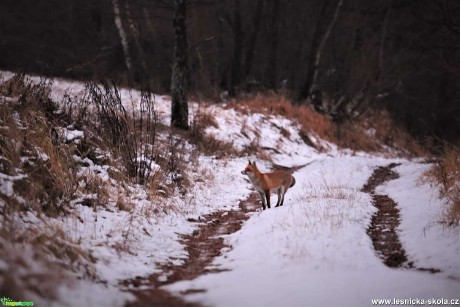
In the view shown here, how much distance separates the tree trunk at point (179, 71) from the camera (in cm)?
1232

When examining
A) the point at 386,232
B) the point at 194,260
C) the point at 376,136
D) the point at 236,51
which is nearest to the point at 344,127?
the point at 376,136

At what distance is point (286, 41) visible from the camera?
26.3 meters

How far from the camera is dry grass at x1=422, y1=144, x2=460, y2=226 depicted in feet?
18.9

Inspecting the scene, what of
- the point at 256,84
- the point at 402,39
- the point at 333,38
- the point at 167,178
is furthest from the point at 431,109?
the point at 167,178

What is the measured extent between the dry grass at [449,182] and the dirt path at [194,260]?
10.7 feet

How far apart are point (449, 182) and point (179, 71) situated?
26.9 ft

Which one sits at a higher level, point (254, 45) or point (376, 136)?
point (254, 45)

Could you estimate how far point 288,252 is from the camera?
504 centimetres

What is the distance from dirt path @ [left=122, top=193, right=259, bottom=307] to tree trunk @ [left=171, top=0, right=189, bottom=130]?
5376 millimetres

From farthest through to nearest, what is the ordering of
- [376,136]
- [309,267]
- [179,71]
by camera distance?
[376,136]
[179,71]
[309,267]

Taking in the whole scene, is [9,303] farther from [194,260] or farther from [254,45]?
[254,45]

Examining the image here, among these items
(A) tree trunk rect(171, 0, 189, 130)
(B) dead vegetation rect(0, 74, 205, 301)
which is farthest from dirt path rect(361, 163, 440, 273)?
(A) tree trunk rect(171, 0, 189, 130)

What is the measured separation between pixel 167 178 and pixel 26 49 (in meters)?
13.1

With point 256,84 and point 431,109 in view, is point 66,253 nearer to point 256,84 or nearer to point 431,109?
point 256,84
